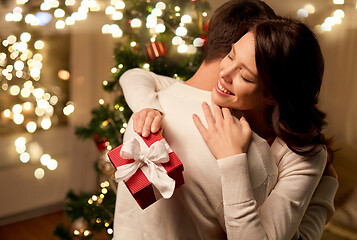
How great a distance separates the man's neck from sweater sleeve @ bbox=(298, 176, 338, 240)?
534 millimetres

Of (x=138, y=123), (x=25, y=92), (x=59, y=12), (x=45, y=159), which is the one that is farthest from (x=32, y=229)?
(x=138, y=123)

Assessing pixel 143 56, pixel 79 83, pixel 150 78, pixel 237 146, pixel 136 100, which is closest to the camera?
pixel 237 146

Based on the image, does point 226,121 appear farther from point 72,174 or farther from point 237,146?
point 72,174

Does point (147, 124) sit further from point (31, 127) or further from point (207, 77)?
point (31, 127)

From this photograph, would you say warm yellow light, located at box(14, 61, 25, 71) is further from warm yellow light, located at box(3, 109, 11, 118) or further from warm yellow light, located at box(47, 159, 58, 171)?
warm yellow light, located at box(47, 159, 58, 171)

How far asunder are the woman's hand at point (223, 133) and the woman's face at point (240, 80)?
0.12ft

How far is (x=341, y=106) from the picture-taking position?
9.30 feet

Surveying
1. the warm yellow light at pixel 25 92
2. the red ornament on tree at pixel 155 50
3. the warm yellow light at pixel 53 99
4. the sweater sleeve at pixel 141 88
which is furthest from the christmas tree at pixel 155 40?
the warm yellow light at pixel 53 99

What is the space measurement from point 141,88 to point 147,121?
0.82 ft

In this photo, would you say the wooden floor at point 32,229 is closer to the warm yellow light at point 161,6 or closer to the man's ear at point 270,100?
the warm yellow light at point 161,6

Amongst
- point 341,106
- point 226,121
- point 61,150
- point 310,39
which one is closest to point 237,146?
point 226,121

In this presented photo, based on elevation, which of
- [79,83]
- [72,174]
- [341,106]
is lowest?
[72,174]

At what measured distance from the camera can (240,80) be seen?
3.51 ft

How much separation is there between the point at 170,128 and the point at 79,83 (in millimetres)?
2207
